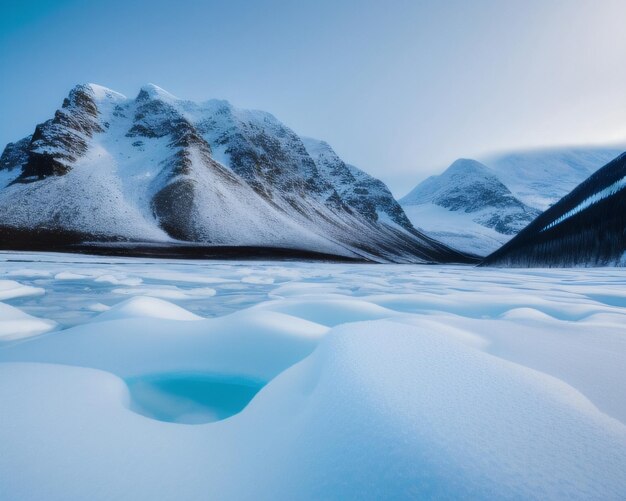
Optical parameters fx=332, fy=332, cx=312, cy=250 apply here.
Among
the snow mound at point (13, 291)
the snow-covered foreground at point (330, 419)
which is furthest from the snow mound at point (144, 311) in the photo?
the snow mound at point (13, 291)

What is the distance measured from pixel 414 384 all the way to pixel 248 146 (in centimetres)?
12566

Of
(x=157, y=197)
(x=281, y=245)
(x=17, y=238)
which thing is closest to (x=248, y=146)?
(x=157, y=197)

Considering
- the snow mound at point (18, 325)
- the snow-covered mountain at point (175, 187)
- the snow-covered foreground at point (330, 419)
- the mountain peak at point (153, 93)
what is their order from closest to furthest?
the snow-covered foreground at point (330, 419) < the snow mound at point (18, 325) < the snow-covered mountain at point (175, 187) < the mountain peak at point (153, 93)

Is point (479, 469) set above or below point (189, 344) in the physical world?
above

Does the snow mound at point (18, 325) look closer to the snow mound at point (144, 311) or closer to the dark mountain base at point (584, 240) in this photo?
the snow mound at point (144, 311)

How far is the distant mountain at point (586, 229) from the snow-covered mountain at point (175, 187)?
52417 mm

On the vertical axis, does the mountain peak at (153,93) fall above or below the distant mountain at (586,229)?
above

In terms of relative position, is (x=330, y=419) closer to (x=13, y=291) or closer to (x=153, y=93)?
(x=13, y=291)

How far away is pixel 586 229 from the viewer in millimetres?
23688

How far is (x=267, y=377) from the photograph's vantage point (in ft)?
8.33

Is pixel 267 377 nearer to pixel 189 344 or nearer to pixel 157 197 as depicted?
pixel 189 344

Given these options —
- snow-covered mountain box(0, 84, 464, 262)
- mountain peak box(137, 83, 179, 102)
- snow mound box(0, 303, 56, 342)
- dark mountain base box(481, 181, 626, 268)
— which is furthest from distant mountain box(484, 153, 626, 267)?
mountain peak box(137, 83, 179, 102)

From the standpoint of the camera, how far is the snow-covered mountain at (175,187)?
2835 inches

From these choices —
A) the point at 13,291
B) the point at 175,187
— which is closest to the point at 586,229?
the point at 13,291
